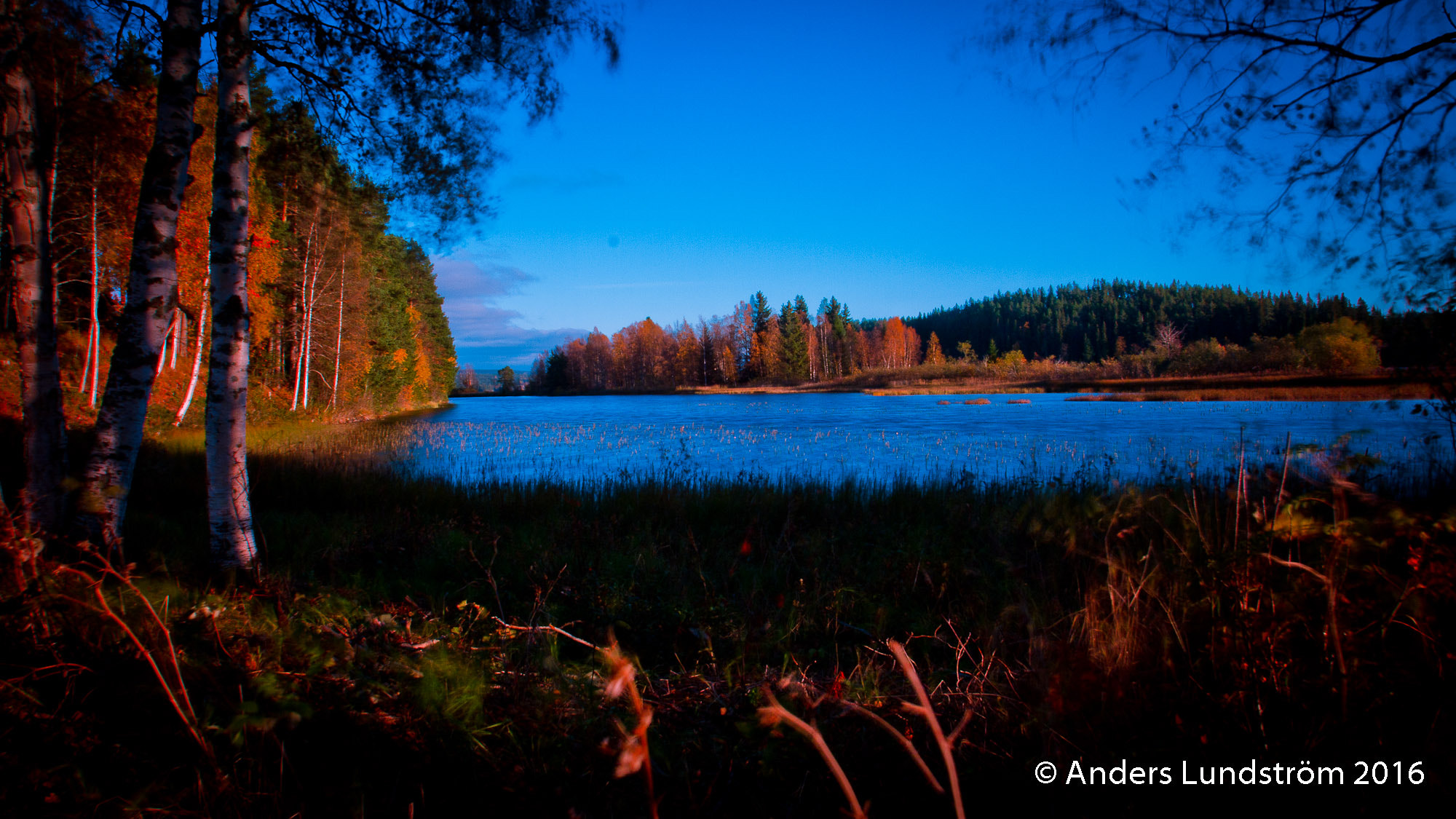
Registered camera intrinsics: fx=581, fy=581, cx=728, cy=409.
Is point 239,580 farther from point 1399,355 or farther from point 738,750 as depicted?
point 1399,355

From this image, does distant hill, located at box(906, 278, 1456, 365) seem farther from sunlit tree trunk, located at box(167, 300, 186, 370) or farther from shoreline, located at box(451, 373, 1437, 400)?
sunlit tree trunk, located at box(167, 300, 186, 370)

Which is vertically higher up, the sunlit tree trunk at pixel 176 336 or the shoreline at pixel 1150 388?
the sunlit tree trunk at pixel 176 336

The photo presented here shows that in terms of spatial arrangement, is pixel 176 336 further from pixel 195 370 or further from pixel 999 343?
pixel 999 343

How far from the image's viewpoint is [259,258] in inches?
679

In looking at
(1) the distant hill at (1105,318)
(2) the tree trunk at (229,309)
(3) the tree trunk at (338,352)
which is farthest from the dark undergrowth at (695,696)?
(1) the distant hill at (1105,318)

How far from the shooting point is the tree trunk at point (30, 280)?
4184 mm

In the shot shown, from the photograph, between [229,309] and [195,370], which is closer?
[229,309]

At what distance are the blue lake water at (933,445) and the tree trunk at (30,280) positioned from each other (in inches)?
237

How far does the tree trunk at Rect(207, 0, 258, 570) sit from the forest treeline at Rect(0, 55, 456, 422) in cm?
30

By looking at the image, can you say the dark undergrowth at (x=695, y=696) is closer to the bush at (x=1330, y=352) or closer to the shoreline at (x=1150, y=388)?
the shoreline at (x=1150, y=388)

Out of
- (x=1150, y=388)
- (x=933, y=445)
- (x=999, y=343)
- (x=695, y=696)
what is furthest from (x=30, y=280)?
(x=999, y=343)

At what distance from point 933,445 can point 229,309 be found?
15557 millimetres

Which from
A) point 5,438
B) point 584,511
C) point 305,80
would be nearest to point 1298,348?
point 584,511

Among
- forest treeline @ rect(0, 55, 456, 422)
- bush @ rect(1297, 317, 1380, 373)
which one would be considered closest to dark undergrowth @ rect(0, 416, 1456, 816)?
forest treeline @ rect(0, 55, 456, 422)
